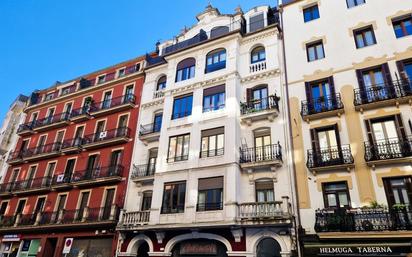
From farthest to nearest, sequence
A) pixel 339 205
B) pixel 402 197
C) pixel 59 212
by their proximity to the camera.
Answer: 1. pixel 59 212
2. pixel 339 205
3. pixel 402 197

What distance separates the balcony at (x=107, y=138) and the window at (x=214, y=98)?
756 centimetres

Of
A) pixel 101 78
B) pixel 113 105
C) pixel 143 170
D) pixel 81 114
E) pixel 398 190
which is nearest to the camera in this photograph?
pixel 398 190

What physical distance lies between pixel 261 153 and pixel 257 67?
6.49 meters

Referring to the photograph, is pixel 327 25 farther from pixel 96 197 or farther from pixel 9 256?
pixel 9 256

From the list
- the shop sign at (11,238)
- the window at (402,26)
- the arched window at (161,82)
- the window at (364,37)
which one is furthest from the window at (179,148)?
the shop sign at (11,238)

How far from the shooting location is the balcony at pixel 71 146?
26094 millimetres

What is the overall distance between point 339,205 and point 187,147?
9.93 metres

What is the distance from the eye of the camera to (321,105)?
1731cm

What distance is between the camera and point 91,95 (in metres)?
29.8

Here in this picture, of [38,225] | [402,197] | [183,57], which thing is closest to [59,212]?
[38,225]

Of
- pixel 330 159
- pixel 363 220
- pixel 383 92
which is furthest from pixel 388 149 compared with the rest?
pixel 363 220

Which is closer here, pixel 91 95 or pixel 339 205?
pixel 339 205

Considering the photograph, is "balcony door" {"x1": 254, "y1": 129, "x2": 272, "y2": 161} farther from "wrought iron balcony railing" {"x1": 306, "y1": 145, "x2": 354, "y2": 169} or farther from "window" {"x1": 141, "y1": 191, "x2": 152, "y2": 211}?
"window" {"x1": 141, "y1": 191, "x2": 152, "y2": 211}

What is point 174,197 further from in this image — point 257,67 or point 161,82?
point 161,82
